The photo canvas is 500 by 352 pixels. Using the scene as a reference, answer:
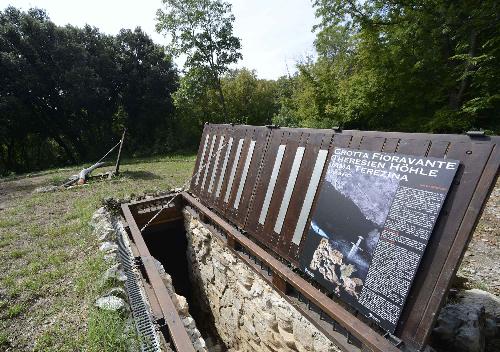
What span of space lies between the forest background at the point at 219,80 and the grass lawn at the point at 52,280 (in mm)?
11120

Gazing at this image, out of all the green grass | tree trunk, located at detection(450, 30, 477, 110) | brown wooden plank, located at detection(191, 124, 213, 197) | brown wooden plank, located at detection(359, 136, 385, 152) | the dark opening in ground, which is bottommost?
the dark opening in ground

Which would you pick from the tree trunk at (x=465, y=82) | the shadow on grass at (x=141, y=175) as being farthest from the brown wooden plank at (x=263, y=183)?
the tree trunk at (x=465, y=82)

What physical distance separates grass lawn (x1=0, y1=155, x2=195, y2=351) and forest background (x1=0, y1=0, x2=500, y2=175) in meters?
11.1

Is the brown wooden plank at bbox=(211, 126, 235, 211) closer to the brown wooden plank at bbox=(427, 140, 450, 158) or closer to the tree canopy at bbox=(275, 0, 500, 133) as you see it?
the brown wooden plank at bbox=(427, 140, 450, 158)

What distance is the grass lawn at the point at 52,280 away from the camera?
309 cm

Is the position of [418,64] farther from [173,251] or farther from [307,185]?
[173,251]

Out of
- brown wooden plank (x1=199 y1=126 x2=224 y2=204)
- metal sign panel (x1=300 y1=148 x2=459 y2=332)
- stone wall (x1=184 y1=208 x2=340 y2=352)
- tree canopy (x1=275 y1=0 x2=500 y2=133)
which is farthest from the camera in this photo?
tree canopy (x1=275 y1=0 x2=500 y2=133)

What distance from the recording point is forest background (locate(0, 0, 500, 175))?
1016 cm

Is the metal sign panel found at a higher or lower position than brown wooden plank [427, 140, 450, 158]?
lower

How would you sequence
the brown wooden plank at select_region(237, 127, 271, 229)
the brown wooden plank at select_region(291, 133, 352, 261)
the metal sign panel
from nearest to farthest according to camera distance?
the metal sign panel < the brown wooden plank at select_region(291, 133, 352, 261) < the brown wooden plank at select_region(237, 127, 271, 229)

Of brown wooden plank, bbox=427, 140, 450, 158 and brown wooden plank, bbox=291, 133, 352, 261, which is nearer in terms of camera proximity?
brown wooden plank, bbox=427, 140, 450, 158

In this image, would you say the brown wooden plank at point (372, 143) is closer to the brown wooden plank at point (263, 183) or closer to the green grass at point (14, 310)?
the brown wooden plank at point (263, 183)

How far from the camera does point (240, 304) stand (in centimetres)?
495

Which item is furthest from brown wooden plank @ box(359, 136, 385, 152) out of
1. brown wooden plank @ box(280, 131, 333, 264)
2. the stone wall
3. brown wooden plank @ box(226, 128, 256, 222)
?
brown wooden plank @ box(226, 128, 256, 222)
